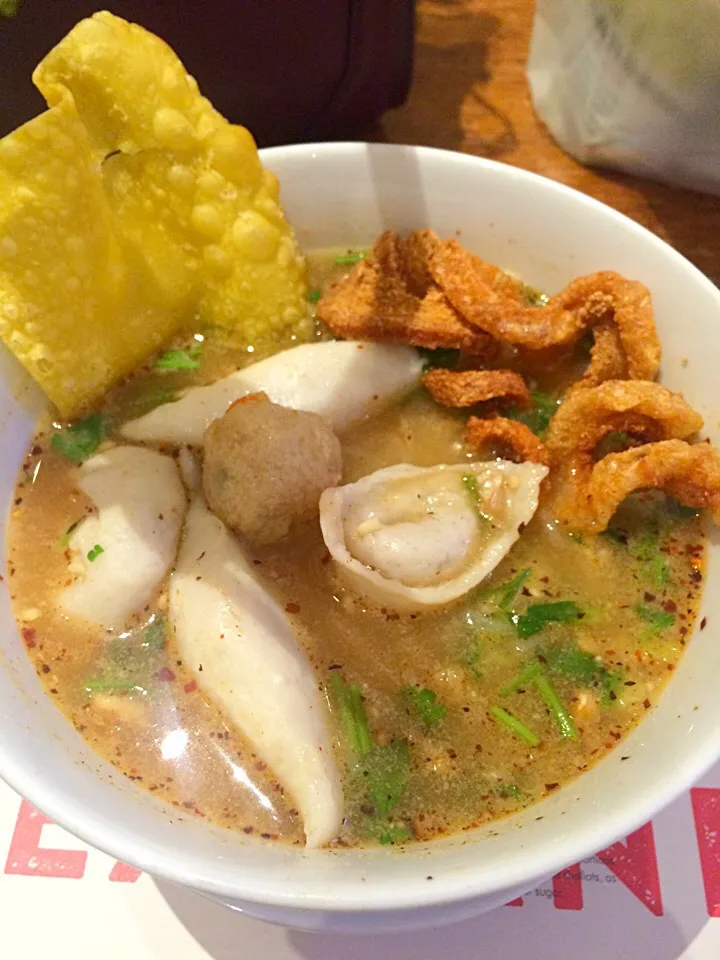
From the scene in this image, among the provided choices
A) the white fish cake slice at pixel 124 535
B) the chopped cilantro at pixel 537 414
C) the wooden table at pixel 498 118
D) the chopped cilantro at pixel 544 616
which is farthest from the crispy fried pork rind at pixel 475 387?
the wooden table at pixel 498 118

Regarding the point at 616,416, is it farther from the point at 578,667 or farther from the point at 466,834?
the point at 466,834

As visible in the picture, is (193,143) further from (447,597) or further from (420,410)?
(447,597)

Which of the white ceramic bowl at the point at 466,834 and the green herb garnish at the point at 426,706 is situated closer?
the white ceramic bowl at the point at 466,834

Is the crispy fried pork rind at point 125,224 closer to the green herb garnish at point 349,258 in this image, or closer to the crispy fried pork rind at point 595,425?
the green herb garnish at point 349,258

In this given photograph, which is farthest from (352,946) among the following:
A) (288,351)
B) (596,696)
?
(288,351)

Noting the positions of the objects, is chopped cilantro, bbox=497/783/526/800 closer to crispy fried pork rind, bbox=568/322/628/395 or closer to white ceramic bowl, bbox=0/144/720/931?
white ceramic bowl, bbox=0/144/720/931

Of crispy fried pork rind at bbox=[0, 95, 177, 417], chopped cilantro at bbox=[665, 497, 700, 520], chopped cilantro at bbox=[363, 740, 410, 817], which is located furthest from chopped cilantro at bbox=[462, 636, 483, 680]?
crispy fried pork rind at bbox=[0, 95, 177, 417]

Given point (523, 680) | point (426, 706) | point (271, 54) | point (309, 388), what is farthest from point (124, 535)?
point (271, 54)
